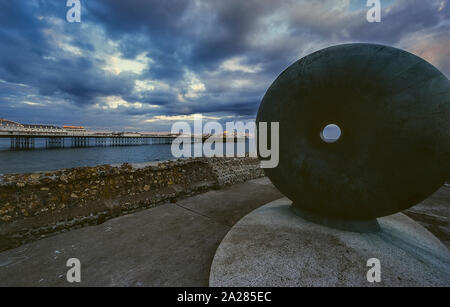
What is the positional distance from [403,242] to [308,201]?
1405 millimetres

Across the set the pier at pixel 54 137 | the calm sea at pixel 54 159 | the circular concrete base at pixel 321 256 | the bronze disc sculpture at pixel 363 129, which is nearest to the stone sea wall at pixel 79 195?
the circular concrete base at pixel 321 256

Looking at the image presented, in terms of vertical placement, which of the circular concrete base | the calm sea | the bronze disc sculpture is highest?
the bronze disc sculpture

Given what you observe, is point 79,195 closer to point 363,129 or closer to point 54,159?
point 363,129

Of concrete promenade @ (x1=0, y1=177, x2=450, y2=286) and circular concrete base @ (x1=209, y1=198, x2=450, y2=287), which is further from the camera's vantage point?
concrete promenade @ (x1=0, y1=177, x2=450, y2=286)

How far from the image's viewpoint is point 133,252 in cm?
277

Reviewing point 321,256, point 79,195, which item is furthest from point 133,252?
point 321,256

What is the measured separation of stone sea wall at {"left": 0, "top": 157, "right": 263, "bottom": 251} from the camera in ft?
10.8

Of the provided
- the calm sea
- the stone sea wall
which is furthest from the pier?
the stone sea wall

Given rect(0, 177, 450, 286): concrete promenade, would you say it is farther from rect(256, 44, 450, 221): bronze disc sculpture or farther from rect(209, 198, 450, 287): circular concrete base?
rect(256, 44, 450, 221): bronze disc sculpture

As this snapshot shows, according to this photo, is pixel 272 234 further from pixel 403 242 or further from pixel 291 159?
pixel 403 242

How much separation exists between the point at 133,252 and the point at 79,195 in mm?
2352

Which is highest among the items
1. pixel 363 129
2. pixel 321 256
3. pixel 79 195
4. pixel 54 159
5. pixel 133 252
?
pixel 363 129

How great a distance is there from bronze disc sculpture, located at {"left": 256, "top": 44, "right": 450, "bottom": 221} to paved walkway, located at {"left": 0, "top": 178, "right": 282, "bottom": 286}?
6.45 feet
